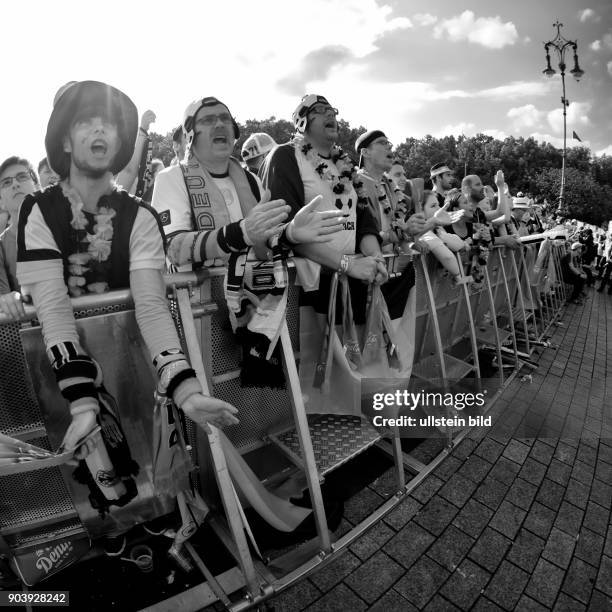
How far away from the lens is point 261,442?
2615mm

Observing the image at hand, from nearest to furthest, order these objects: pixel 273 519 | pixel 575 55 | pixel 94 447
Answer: pixel 94 447, pixel 273 519, pixel 575 55

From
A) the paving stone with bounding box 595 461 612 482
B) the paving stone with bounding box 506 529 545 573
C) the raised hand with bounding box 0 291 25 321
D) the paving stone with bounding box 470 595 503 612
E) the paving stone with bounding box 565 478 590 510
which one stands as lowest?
the paving stone with bounding box 595 461 612 482

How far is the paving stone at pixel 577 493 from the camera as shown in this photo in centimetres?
290

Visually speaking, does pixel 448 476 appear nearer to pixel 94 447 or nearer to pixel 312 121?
pixel 94 447

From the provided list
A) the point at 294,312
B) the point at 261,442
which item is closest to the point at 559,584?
the point at 261,442

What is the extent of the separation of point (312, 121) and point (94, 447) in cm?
255

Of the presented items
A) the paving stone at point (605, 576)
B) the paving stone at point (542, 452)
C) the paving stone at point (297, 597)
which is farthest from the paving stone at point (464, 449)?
the paving stone at point (297, 597)

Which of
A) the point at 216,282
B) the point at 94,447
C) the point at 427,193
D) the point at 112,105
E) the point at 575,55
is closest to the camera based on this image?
the point at 94,447

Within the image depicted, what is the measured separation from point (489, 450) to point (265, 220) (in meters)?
2.90

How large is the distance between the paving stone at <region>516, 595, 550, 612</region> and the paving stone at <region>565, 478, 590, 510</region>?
1.05 m

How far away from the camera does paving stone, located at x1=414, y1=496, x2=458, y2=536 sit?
8.44 feet

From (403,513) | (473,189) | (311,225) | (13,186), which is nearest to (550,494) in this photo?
(403,513)

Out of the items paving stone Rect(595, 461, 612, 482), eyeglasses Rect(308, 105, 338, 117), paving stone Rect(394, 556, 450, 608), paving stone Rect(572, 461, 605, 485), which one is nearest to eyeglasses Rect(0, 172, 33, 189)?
eyeglasses Rect(308, 105, 338, 117)

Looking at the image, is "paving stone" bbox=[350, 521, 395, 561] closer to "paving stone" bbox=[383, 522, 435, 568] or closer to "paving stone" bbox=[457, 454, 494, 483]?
"paving stone" bbox=[383, 522, 435, 568]
